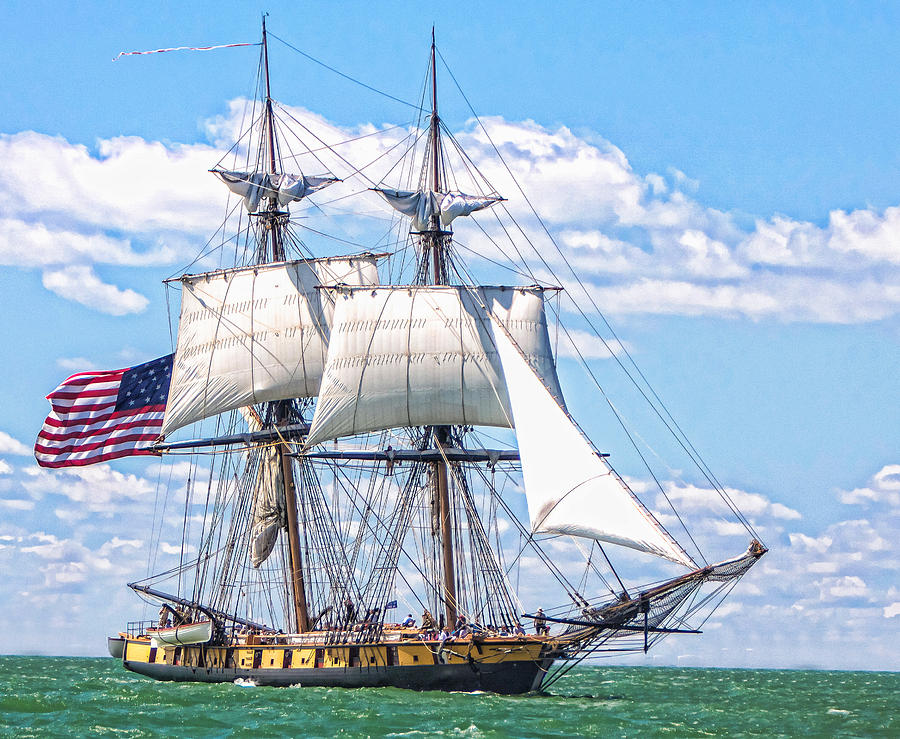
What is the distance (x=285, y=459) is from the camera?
91500 millimetres

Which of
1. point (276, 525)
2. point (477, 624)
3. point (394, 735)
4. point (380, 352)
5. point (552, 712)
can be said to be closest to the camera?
point (394, 735)

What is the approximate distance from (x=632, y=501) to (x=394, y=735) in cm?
1619

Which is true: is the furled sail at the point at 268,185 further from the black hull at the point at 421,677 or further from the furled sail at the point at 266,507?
the black hull at the point at 421,677

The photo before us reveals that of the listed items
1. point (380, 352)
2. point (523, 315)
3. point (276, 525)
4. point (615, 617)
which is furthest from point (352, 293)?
point (615, 617)

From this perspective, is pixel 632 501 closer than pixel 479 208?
Yes

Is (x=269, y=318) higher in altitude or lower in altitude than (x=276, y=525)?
higher

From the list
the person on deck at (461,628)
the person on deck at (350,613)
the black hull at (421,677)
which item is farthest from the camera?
Answer: the person on deck at (350,613)

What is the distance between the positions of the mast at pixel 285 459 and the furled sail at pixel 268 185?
0.65m

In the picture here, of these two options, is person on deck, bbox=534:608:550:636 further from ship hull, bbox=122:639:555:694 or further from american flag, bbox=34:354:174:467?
american flag, bbox=34:354:174:467

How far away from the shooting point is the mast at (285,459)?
88438mm

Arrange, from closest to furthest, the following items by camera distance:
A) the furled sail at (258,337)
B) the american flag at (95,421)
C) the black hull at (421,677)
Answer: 1. the black hull at (421,677)
2. the american flag at (95,421)
3. the furled sail at (258,337)

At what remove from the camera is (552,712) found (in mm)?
66188

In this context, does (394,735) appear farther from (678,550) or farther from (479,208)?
(479,208)

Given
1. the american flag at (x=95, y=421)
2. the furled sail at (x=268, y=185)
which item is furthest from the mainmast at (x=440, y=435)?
the american flag at (x=95, y=421)
